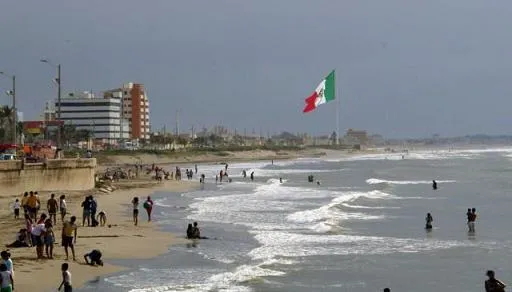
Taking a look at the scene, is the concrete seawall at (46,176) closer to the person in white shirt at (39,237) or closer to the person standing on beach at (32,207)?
the person standing on beach at (32,207)

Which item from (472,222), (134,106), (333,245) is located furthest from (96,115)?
(333,245)

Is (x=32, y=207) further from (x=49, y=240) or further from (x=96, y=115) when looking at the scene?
(x=96, y=115)

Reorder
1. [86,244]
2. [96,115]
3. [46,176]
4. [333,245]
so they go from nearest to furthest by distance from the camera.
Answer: [86,244] → [333,245] → [46,176] → [96,115]

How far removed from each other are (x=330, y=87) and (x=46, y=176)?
17.5 metres


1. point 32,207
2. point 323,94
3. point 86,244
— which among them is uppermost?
point 323,94

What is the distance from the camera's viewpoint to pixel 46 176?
35000mm

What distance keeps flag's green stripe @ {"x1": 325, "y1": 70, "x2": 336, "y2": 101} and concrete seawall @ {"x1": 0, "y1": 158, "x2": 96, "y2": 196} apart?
617 inches

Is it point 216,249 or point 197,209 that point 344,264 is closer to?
point 216,249

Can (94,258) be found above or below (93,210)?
below

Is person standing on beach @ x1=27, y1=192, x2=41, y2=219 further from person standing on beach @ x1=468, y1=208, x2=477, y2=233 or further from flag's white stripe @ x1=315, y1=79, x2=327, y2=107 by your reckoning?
person standing on beach @ x1=468, y1=208, x2=477, y2=233

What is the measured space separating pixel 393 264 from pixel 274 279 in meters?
4.12

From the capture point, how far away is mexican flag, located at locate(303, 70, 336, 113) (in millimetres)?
22469

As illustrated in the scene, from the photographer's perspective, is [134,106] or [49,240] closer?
[49,240]

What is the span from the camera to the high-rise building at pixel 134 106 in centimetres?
18475
